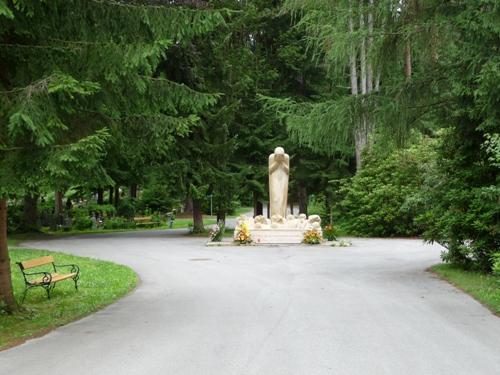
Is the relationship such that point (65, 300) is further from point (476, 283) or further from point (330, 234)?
point (330, 234)

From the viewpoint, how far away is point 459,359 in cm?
655

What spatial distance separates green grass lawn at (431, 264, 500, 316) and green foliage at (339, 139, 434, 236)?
40.2 feet

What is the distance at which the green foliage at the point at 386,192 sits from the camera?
27766 millimetres

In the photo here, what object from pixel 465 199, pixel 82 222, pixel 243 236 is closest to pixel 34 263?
pixel 465 199

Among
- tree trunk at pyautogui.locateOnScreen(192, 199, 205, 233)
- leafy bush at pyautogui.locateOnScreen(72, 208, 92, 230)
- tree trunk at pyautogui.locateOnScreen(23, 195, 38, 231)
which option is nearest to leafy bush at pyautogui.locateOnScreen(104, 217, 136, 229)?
leafy bush at pyautogui.locateOnScreen(72, 208, 92, 230)

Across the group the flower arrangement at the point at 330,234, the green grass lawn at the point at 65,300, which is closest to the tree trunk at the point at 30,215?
the green grass lawn at the point at 65,300

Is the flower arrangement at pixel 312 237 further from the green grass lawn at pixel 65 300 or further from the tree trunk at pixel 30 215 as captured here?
the tree trunk at pixel 30 215

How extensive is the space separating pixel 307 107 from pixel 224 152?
1574cm

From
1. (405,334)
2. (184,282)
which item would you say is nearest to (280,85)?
(184,282)

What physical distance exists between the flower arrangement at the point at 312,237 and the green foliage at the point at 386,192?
208 inches

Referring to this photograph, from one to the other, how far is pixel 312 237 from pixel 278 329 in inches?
616

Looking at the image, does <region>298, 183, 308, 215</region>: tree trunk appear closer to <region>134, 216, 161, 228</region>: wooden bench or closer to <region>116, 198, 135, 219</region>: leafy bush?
<region>134, 216, 161, 228</region>: wooden bench

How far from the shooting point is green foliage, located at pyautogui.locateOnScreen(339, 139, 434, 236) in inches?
1093

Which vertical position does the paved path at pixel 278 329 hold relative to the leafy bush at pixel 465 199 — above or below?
below
